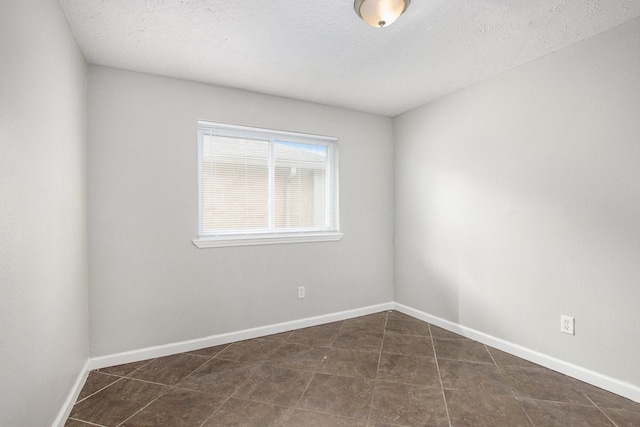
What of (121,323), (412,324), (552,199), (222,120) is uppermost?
(222,120)

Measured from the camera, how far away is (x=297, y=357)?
2.52 m

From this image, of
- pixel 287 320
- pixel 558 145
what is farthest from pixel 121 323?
pixel 558 145

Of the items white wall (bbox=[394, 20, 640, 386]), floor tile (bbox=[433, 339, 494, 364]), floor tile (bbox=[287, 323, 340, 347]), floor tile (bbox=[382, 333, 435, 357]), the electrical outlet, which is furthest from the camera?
floor tile (bbox=[287, 323, 340, 347])

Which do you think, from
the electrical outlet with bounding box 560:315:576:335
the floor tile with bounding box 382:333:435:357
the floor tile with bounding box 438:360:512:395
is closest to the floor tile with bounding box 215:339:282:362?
the floor tile with bounding box 382:333:435:357

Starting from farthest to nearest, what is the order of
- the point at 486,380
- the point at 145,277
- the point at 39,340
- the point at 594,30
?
the point at 145,277, the point at 486,380, the point at 594,30, the point at 39,340

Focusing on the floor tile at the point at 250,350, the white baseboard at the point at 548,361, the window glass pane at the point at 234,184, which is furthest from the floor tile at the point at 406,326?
the window glass pane at the point at 234,184

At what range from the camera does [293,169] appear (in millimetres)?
3279

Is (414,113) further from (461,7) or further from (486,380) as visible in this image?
(486,380)

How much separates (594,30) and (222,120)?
286 centimetres

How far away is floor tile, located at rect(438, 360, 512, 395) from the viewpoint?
2.04 meters

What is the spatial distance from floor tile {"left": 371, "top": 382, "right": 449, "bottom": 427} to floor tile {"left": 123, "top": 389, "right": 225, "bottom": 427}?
1011 millimetres

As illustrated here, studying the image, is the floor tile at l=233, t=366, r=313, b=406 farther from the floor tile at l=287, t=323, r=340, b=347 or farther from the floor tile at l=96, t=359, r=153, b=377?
the floor tile at l=96, t=359, r=153, b=377

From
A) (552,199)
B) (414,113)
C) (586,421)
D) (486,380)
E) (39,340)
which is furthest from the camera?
(414,113)

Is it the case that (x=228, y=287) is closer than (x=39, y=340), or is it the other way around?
(x=39, y=340)
